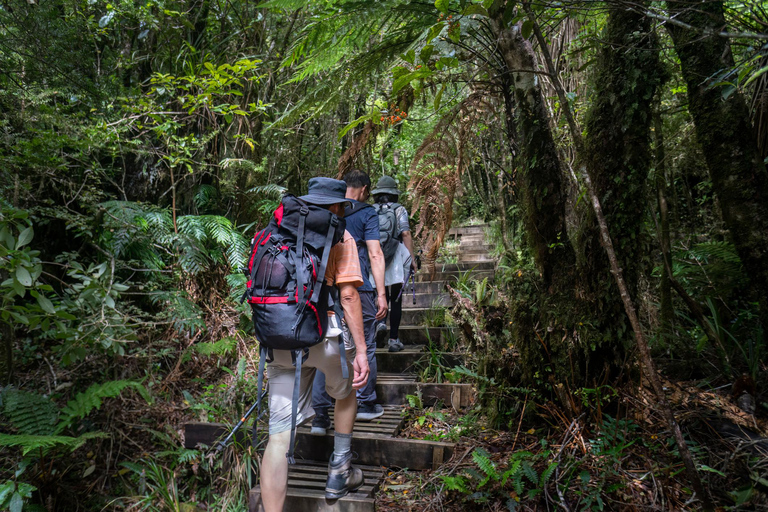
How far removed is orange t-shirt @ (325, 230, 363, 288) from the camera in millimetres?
2828

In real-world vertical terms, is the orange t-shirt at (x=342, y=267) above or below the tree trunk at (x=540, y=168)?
below

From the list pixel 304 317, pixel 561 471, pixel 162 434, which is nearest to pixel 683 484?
pixel 561 471

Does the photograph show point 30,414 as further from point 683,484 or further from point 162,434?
point 683,484

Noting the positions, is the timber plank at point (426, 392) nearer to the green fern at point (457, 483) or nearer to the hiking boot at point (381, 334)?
the hiking boot at point (381, 334)

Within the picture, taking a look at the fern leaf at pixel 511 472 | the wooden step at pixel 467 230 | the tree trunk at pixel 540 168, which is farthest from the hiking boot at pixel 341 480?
the wooden step at pixel 467 230

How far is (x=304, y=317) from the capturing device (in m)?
2.55

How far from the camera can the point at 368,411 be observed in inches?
160

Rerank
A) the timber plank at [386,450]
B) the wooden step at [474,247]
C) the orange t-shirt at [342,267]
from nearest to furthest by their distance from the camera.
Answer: the orange t-shirt at [342,267] < the timber plank at [386,450] < the wooden step at [474,247]

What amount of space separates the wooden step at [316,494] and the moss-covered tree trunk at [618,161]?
5.71ft

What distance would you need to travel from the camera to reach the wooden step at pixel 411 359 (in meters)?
4.69

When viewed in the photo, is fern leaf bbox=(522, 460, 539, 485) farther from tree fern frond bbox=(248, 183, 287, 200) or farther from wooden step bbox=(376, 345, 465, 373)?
tree fern frond bbox=(248, 183, 287, 200)

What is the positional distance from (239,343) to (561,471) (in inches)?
143

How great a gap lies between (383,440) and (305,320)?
5.04 ft

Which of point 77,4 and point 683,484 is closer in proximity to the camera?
point 683,484
